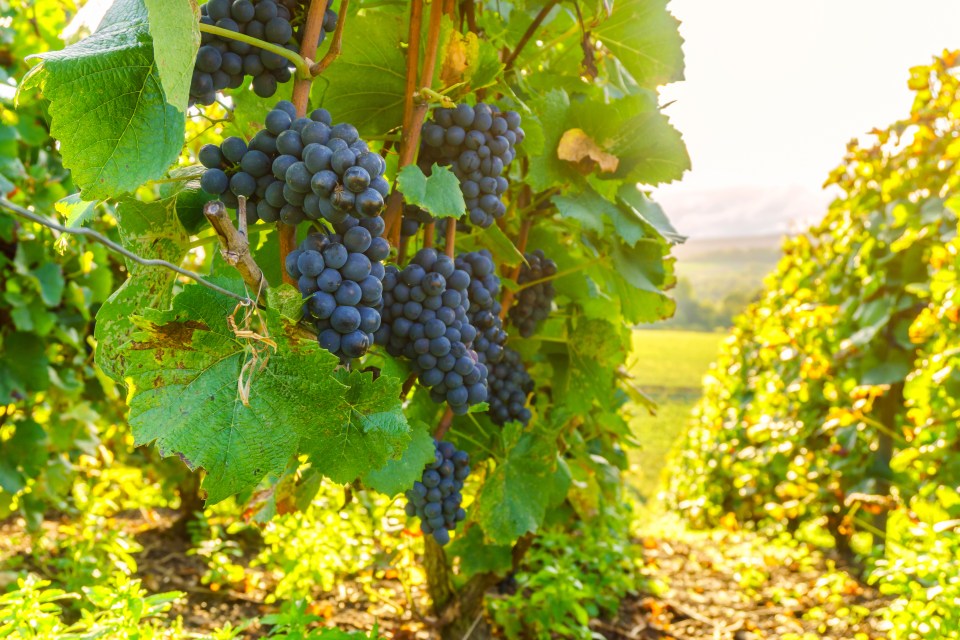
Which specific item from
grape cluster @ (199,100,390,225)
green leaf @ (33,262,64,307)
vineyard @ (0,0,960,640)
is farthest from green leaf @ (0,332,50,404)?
grape cluster @ (199,100,390,225)

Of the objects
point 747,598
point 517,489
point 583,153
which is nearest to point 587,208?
point 583,153

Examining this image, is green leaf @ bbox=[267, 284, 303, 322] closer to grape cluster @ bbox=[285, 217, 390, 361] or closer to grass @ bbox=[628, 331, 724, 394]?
grape cluster @ bbox=[285, 217, 390, 361]

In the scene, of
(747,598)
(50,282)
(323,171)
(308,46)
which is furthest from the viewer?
(747,598)

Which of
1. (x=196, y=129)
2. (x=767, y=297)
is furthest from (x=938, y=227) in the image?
(x=196, y=129)

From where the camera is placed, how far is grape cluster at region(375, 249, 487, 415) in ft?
3.59

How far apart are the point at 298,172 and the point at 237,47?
221mm

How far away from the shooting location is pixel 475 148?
1146 millimetres

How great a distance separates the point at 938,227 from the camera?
3.29 m

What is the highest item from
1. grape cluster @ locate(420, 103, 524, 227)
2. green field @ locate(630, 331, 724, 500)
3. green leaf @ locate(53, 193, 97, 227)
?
grape cluster @ locate(420, 103, 524, 227)

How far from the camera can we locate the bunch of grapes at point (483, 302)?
128 centimetres

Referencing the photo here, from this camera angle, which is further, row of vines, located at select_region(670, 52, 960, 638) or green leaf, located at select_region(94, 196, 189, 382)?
row of vines, located at select_region(670, 52, 960, 638)

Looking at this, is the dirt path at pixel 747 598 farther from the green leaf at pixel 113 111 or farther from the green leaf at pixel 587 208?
the green leaf at pixel 113 111

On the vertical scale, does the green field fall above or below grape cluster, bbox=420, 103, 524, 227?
below

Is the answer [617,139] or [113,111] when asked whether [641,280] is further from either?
[113,111]
